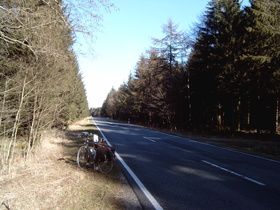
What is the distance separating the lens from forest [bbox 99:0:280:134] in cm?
1741

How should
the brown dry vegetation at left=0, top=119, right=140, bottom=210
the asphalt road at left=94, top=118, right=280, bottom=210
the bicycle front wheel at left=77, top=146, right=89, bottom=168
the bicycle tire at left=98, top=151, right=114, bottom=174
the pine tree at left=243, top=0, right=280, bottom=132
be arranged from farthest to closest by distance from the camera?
the pine tree at left=243, top=0, right=280, bottom=132, the bicycle front wheel at left=77, top=146, right=89, bottom=168, the bicycle tire at left=98, top=151, right=114, bottom=174, the asphalt road at left=94, top=118, right=280, bottom=210, the brown dry vegetation at left=0, top=119, right=140, bottom=210

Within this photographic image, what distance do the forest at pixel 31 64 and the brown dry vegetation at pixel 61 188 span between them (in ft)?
3.49

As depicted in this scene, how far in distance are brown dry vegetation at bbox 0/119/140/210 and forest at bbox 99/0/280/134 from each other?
15023mm

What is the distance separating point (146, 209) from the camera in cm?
414

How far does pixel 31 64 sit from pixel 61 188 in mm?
4667

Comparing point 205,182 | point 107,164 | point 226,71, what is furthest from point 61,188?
point 226,71

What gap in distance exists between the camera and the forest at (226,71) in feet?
57.1

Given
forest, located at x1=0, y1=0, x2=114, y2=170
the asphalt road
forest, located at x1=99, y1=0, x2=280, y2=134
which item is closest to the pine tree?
forest, located at x1=99, y1=0, x2=280, y2=134

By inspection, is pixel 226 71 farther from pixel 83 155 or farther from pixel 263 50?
pixel 83 155

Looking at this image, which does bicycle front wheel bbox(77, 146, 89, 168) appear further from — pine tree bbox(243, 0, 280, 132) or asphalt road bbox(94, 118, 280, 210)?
pine tree bbox(243, 0, 280, 132)

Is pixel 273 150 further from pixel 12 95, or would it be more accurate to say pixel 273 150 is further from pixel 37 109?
pixel 12 95

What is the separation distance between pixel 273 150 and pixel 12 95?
42.5 feet

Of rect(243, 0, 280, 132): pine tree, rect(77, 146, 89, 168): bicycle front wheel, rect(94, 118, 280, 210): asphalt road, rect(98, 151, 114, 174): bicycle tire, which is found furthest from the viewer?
rect(243, 0, 280, 132): pine tree

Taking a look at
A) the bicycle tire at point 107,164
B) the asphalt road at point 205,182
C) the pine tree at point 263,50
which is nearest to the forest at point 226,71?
the pine tree at point 263,50
